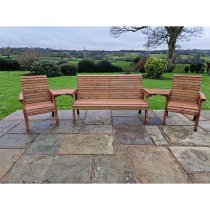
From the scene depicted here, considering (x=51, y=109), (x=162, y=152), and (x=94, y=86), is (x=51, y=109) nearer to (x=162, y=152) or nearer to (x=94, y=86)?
(x=94, y=86)

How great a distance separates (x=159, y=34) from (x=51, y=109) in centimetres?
1869

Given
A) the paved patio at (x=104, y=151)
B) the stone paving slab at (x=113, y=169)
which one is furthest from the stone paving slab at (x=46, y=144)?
the stone paving slab at (x=113, y=169)

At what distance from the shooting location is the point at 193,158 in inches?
127

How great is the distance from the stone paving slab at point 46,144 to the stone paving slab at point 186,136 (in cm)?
221

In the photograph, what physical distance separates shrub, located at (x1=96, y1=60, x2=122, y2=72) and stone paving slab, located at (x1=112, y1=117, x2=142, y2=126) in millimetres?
14895

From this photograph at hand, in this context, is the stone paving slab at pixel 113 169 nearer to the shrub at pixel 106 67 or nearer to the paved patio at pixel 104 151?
the paved patio at pixel 104 151

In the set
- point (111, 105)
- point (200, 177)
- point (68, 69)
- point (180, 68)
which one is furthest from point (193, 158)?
point (180, 68)

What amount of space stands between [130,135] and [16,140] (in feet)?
7.48

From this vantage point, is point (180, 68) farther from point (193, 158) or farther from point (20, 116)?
point (193, 158)

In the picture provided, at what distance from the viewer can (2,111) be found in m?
5.79

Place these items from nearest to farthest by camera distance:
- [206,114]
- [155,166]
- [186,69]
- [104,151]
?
1. [155,166]
2. [104,151]
3. [206,114]
4. [186,69]

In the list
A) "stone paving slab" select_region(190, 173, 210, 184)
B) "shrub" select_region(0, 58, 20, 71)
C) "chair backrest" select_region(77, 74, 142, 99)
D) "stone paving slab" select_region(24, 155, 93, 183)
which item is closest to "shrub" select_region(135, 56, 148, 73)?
"shrub" select_region(0, 58, 20, 71)

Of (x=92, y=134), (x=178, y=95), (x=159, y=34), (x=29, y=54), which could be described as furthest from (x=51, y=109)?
(x=159, y=34)

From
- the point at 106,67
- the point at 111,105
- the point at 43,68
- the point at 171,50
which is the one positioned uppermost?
the point at 171,50
